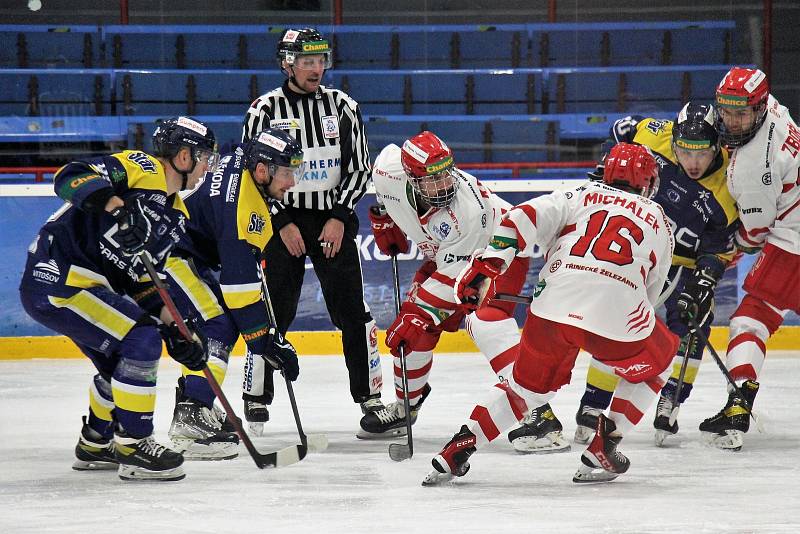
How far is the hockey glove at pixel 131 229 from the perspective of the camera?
2.79 metres

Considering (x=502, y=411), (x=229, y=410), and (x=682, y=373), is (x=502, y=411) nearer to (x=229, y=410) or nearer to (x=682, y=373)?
(x=229, y=410)

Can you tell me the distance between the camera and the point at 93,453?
10.5ft

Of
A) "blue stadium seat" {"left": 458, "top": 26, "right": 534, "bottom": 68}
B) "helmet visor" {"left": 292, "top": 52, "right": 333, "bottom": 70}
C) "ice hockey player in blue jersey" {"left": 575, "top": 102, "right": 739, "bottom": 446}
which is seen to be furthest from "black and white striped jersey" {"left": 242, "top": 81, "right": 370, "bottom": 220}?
"blue stadium seat" {"left": 458, "top": 26, "right": 534, "bottom": 68}

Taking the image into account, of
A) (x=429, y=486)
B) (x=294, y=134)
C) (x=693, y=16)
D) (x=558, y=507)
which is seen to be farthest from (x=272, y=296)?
(x=693, y=16)

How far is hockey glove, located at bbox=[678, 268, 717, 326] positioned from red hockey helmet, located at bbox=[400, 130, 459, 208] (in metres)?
0.83

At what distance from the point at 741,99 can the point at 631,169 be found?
0.76 meters

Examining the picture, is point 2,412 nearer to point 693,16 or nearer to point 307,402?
point 307,402

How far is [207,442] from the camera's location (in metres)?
3.34

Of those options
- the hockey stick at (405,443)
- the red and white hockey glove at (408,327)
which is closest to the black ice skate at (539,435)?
the hockey stick at (405,443)

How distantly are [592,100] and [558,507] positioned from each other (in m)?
3.94

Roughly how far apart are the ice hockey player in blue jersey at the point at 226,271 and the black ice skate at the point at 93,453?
0.21 meters

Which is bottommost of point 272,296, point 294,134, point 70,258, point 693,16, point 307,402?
point 307,402

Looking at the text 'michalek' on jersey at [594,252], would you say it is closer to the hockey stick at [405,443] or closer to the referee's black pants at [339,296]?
the hockey stick at [405,443]

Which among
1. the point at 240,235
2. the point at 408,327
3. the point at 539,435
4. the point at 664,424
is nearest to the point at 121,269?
the point at 240,235
